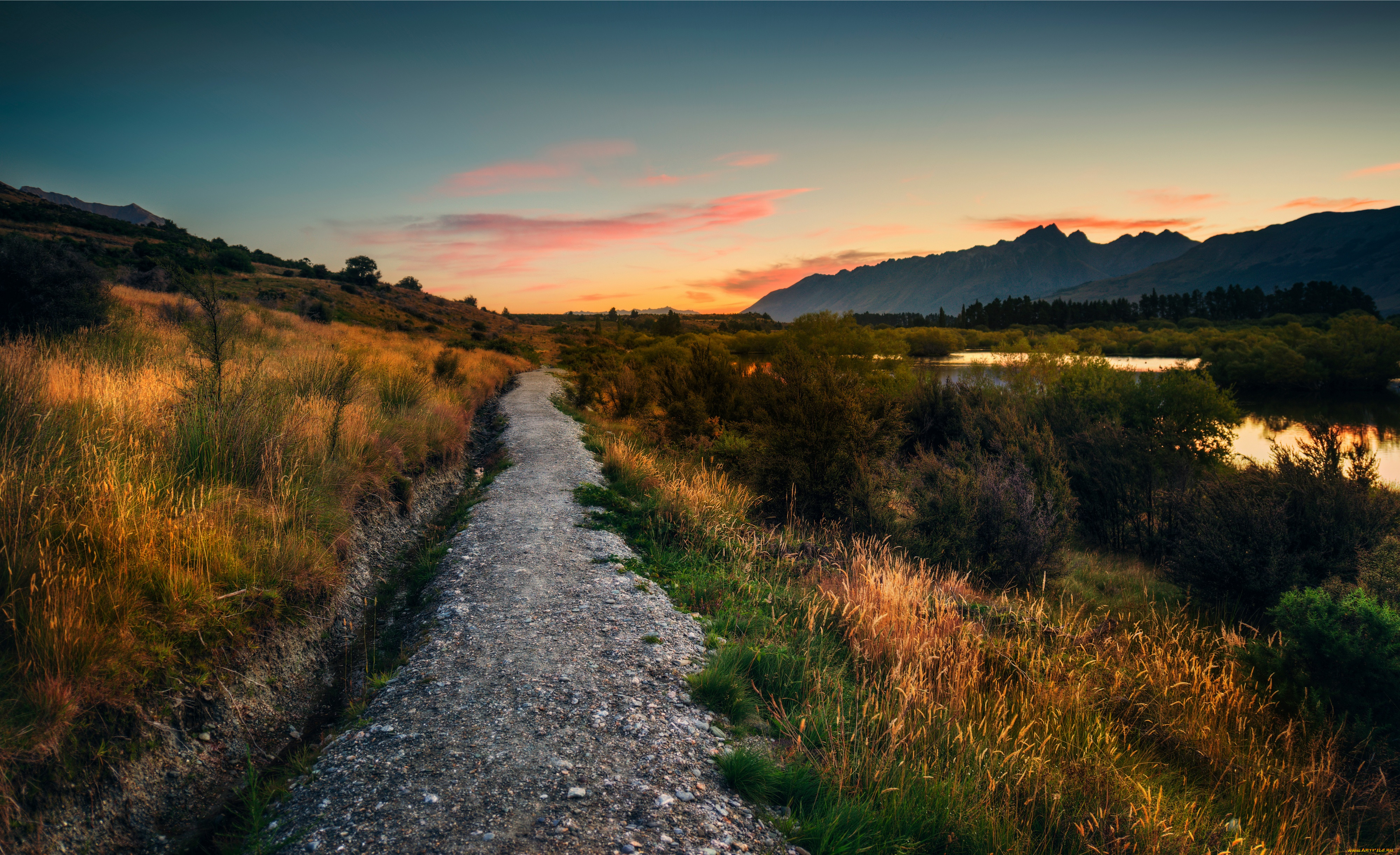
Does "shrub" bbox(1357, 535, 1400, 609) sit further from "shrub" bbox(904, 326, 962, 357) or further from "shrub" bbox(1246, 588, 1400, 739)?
"shrub" bbox(904, 326, 962, 357)

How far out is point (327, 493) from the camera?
7.18 metres

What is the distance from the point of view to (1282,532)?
31.0 ft

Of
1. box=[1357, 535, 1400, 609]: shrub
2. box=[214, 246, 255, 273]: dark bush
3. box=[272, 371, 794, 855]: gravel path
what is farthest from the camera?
box=[214, 246, 255, 273]: dark bush

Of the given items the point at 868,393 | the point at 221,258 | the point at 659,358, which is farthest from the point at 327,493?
the point at 221,258

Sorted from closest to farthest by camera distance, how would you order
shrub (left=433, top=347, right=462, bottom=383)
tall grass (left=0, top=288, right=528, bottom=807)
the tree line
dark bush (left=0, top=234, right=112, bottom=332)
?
tall grass (left=0, top=288, right=528, bottom=807), dark bush (left=0, top=234, right=112, bottom=332), shrub (left=433, top=347, right=462, bottom=383), the tree line

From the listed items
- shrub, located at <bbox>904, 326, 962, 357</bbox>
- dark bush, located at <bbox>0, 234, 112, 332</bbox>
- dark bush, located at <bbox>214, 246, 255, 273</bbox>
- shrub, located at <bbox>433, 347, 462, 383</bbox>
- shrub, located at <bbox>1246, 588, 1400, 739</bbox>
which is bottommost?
shrub, located at <bbox>1246, 588, 1400, 739</bbox>

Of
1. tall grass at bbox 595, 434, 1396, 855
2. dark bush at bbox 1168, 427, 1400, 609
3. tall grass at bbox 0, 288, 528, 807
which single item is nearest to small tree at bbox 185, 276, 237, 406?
tall grass at bbox 0, 288, 528, 807

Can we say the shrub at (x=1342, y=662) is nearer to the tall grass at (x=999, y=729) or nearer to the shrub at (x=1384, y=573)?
the tall grass at (x=999, y=729)

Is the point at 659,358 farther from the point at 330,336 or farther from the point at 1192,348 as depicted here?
the point at 1192,348

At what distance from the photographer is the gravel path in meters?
2.82

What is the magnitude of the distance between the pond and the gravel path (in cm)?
2687

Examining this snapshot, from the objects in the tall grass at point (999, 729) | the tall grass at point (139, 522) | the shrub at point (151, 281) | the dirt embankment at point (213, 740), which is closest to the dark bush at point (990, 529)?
the tall grass at point (999, 729)

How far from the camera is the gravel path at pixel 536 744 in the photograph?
9.25 feet

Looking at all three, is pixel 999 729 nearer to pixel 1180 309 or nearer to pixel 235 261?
pixel 235 261
